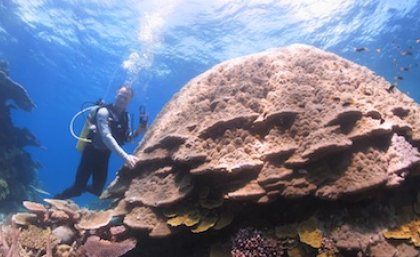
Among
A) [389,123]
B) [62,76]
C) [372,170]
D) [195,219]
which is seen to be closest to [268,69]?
[389,123]

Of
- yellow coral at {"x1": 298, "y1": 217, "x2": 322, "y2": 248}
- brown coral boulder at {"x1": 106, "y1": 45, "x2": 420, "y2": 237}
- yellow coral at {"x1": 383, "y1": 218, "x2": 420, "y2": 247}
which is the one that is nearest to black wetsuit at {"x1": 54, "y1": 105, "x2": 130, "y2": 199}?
brown coral boulder at {"x1": 106, "y1": 45, "x2": 420, "y2": 237}

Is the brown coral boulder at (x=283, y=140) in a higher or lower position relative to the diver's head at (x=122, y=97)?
lower

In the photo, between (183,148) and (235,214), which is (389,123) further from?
(183,148)

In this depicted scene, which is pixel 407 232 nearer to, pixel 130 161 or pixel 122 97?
pixel 130 161

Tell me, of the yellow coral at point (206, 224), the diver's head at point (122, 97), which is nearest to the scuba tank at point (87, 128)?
the diver's head at point (122, 97)

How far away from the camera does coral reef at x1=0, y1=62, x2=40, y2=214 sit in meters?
13.5

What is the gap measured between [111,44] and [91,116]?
24.3 metres

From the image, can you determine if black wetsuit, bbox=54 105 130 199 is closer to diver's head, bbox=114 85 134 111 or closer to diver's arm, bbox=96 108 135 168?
diver's head, bbox=114 85 134 111

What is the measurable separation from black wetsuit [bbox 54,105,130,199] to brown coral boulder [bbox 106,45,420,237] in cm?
180

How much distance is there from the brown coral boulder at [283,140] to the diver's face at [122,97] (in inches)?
68.4

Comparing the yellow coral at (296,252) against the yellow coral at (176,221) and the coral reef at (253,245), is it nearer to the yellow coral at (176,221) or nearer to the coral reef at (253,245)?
the coral reef at (253,245)

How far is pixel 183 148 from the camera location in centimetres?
524

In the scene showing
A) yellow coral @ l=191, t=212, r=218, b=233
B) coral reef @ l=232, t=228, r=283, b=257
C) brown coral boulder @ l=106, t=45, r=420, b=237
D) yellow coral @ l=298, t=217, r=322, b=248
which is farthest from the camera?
yellow coral @ l=191, t=212, r=218, b=233

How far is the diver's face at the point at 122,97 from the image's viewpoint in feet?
25.8
